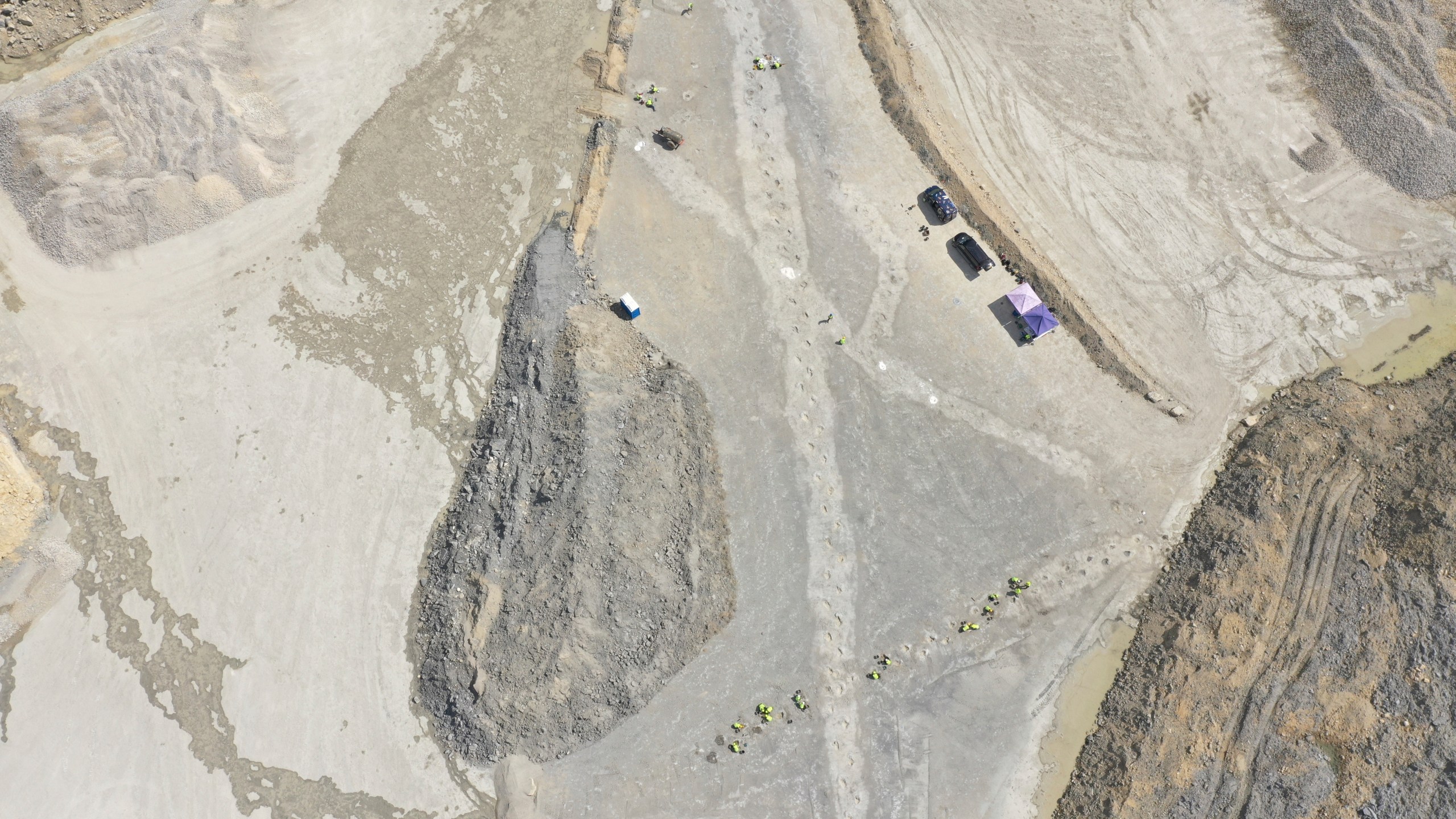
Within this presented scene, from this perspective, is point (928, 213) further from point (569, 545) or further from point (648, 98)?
point (569, 545)

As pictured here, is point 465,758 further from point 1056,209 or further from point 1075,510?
point 1056,209

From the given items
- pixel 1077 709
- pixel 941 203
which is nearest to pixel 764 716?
pixel 1077 709

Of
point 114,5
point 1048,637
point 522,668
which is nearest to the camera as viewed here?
point 522,668

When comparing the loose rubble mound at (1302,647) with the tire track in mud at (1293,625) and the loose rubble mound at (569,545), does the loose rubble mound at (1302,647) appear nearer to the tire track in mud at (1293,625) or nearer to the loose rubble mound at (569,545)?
the tire track in mud at (1293,625)

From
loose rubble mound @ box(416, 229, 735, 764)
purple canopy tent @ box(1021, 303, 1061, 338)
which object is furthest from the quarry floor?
loose rubble mound @ box(416, 229, 735, 764)

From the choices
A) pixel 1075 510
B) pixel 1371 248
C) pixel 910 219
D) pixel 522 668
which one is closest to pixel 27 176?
pixel 522 668

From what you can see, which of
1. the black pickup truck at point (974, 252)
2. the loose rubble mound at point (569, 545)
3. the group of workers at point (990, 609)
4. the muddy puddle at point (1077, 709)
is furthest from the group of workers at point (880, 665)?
the black pickup truck at point (974, 252)
